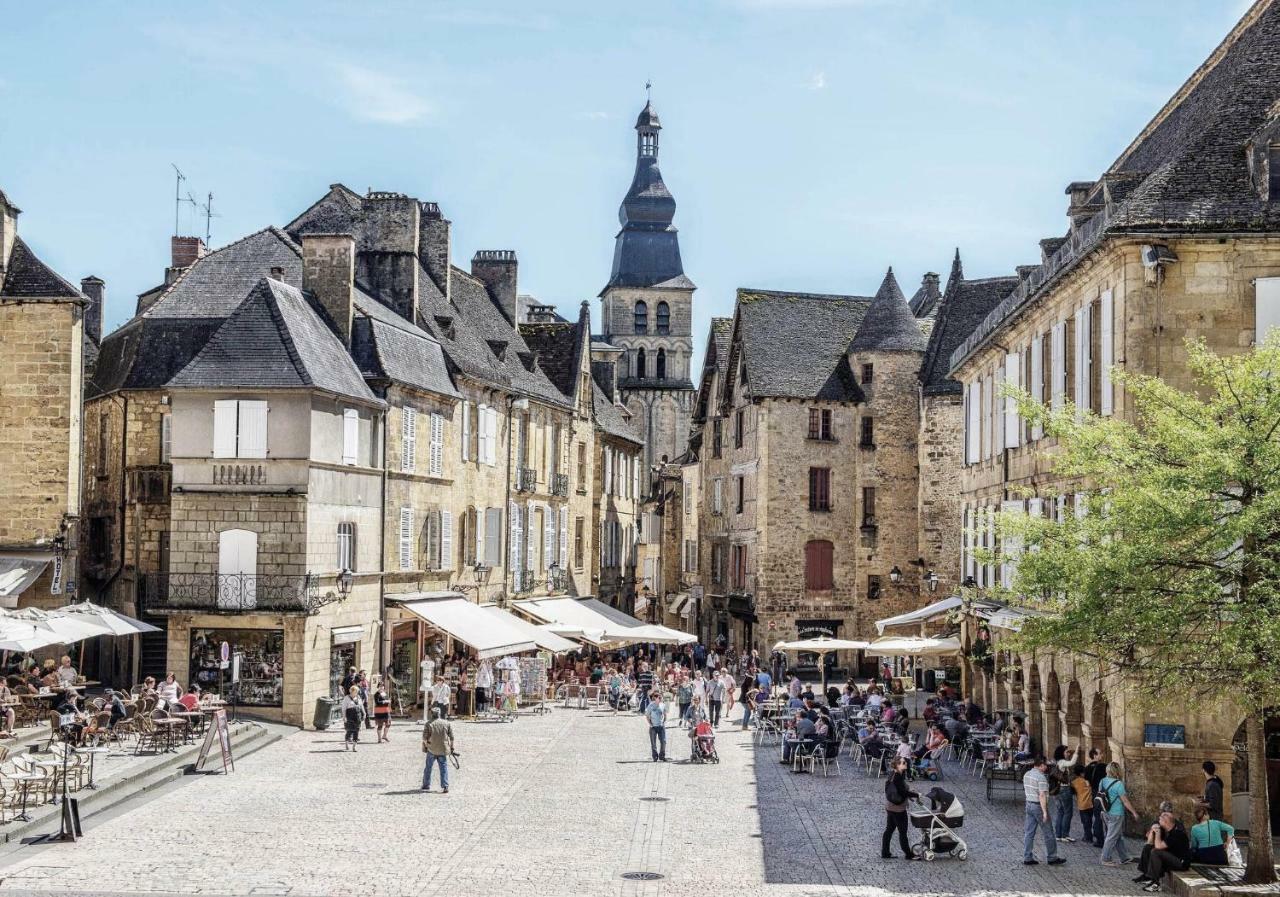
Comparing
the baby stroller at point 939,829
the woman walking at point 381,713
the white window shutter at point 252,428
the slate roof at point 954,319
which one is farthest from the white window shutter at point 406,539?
the slate roof at point 954,319

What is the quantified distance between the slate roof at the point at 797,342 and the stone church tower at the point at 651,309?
44.7 m

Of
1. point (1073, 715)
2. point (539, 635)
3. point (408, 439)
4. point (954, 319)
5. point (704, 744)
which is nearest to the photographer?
point (1073, 715)

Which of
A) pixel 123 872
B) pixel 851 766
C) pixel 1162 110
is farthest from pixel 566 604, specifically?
pixel 123 872

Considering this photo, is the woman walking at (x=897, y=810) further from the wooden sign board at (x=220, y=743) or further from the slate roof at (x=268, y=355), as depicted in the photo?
the slate roof at (x=268, y=355)

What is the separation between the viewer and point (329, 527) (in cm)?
3045

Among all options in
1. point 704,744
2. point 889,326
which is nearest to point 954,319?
point 889,326

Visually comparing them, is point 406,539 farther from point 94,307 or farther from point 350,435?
point 94,307

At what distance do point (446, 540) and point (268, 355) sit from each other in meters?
8.60

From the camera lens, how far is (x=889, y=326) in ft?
160

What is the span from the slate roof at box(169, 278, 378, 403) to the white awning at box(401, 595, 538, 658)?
16.2ft

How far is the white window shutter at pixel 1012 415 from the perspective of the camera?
92.1 feet

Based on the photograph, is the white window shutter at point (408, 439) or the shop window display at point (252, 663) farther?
the white window shutter at point (408, 439)

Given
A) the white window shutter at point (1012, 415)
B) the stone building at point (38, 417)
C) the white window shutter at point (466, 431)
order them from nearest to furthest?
the white window shutter at point (1012, 415), the stone building at point (38, 417), the white window shutter at point (466, 431)

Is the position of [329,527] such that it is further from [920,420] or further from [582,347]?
[920,420]
